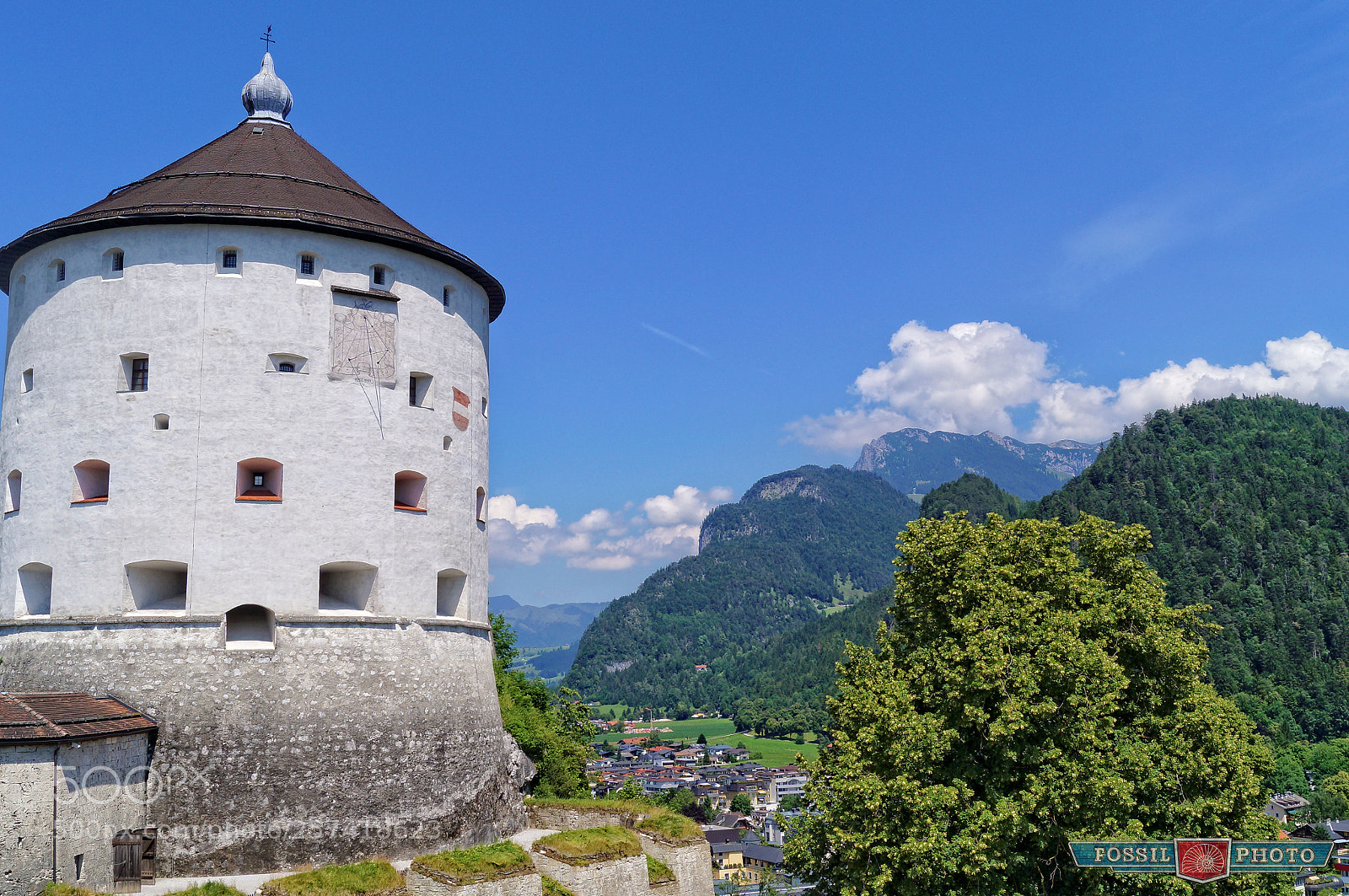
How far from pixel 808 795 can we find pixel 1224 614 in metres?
150

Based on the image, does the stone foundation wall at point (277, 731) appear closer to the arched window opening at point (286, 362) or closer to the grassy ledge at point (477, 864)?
the grassy ledge at point (477, 864)

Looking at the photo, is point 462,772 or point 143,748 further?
point 462,772

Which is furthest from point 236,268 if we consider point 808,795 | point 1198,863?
point 1198,863

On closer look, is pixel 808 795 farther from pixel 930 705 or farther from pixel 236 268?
pixel 236 268

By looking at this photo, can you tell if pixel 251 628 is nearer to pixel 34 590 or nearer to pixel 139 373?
pixel 34 590

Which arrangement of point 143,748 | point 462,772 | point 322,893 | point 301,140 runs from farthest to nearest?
point 301,140 → point 462,772 → point 143,748 → point 322,893

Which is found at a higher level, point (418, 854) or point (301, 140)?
point (301, 140)

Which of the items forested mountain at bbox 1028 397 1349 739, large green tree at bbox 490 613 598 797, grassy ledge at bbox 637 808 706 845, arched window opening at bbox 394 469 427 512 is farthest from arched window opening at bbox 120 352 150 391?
forested mountain at bbox 1028 397 1349 739

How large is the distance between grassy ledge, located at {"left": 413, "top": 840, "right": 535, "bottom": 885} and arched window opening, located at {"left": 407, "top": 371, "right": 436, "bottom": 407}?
967 cm

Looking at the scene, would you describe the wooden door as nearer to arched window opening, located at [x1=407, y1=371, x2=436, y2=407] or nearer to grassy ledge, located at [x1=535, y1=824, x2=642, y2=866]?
grassy ledge, located at [x1=535, y1=824, x2=642, y2=866]

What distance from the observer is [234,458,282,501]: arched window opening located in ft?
67.4

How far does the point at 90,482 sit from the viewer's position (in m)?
20.9

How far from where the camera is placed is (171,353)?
20594mm

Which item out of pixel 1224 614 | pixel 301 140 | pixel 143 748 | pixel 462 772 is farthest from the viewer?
pixel 1224 614
